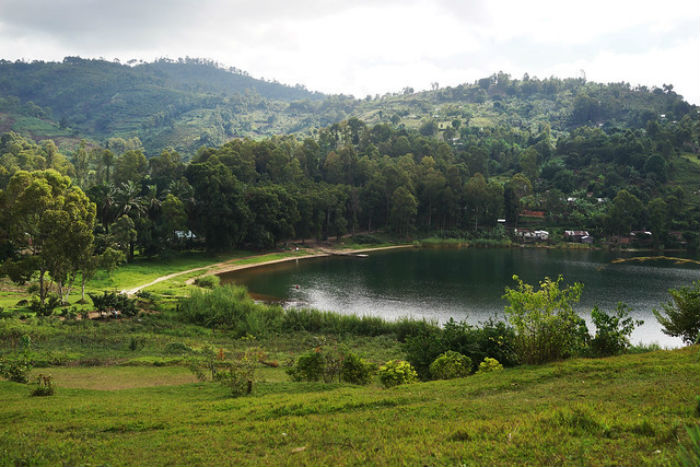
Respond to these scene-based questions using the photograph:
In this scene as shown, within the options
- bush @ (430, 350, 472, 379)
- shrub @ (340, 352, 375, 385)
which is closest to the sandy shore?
shrub @ (340, 352, 375, 385)

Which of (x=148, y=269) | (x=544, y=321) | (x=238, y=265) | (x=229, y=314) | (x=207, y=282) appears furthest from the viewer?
(x=238, y=265)

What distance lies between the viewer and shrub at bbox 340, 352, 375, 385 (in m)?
14.5

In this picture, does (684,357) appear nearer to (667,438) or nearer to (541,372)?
(541,372)

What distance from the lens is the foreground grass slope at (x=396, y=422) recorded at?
22.0ft

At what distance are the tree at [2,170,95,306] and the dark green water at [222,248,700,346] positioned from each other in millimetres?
16400

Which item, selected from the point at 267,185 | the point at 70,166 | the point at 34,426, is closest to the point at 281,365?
the point at 34,426

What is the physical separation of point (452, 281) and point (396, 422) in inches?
1470

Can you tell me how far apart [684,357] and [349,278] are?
118 feet

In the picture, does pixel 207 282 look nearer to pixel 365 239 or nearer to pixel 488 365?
pixel 488 365

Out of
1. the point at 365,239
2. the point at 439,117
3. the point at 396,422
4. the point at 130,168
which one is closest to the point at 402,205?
the point at 365,239

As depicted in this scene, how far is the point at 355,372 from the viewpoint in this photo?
14.5 m

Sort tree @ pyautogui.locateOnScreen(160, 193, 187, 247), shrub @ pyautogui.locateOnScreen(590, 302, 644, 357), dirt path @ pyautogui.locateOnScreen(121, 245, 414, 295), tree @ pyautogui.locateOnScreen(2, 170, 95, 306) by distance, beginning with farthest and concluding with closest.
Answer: tree @ pyautogui.locateOnScreen(160, 193, 187, 247) < dirt path @ pyautogui.locateOnScreen(121, 245, 414, 295) < tree @ pyautogui.locateOnScreen(2, 170, 95, 306) < shrub @ pyautogui.locateOnScreen(590, 302, 644, 357)

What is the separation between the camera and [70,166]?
72500 millimetres

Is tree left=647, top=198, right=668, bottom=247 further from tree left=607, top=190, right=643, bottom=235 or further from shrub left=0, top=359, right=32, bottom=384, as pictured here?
shrub left=0, top=359, right=32, bottom=384
